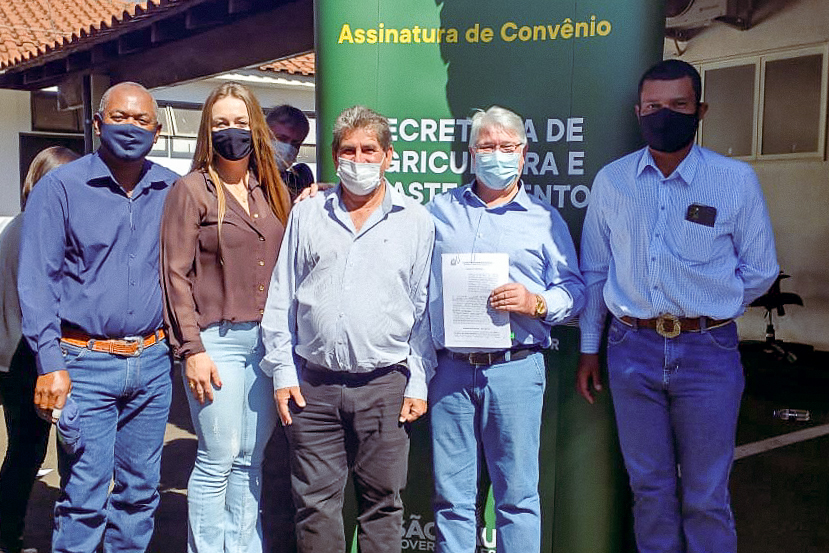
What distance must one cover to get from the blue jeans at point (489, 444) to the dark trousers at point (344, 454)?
0.15 metres

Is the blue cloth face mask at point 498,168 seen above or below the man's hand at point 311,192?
above

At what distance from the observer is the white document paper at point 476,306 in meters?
2.70

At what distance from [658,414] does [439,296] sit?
0.85 m

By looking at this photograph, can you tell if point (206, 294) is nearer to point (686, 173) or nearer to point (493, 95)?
point (493, 95)

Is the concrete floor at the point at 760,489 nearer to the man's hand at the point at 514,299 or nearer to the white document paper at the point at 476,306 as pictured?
the white document paper at the point at 476,306

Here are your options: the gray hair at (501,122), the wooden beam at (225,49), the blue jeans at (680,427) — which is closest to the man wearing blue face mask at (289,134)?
the gray hair at (501,122)

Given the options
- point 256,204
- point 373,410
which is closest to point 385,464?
point 373,410

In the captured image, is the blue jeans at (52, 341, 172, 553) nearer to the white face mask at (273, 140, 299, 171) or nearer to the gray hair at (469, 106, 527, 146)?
the white face mask at (273, 140, 299, 171)

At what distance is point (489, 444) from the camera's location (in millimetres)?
2756

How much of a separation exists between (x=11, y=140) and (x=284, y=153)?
36.8ft

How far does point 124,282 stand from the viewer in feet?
9.10

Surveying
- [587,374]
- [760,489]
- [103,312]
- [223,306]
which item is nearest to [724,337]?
[587,374]

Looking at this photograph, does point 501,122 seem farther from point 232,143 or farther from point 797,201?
point 797,201

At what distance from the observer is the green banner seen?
2.98 metres
